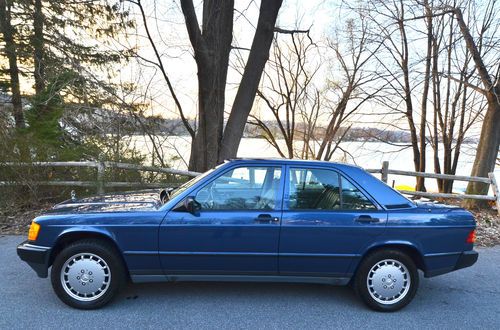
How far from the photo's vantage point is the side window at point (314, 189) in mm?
3674

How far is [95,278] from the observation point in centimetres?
353

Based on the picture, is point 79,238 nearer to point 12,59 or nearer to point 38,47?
point 38,47

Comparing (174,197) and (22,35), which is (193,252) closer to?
(174,197)

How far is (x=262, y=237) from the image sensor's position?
3.57 meters

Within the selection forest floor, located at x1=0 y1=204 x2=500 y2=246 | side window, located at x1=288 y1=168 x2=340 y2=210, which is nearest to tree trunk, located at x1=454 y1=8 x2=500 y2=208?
forest floor, located at x1=0 y1=204 x2=500 y2=246

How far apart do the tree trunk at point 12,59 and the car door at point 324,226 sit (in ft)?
29.0

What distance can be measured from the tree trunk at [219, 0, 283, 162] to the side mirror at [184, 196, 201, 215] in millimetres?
5641

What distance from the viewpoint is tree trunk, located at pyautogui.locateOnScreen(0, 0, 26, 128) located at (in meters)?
10.4

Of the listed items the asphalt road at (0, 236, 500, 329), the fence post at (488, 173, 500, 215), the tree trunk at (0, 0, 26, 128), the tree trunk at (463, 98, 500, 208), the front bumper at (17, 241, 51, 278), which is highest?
the tree trunk at (0, 0, 26, 128)

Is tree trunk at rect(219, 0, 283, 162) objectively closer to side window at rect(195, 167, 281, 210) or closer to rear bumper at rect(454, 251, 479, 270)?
side window at rect(195, 167, 281, 210)

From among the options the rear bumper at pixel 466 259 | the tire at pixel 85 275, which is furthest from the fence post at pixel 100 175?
the rear bumper at pixel 466 259

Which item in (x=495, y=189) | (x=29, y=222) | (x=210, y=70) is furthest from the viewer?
(x=210, y=70)

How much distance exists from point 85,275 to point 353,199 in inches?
107

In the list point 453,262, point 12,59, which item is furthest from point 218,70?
point 12,59
